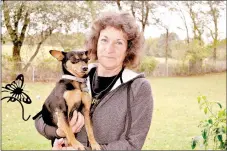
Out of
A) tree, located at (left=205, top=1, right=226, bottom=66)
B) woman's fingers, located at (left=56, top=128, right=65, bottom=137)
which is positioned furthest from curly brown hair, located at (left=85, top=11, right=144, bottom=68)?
tree, located at (left=205, top=1, right=226, bottom=66)

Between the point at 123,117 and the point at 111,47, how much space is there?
211 millimetres

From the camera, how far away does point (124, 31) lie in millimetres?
1104

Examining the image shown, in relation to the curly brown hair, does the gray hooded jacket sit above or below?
below

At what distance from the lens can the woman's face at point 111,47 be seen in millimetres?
1086

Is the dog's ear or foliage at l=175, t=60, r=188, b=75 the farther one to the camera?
foliage at l=175, t=60, r=188, b=75

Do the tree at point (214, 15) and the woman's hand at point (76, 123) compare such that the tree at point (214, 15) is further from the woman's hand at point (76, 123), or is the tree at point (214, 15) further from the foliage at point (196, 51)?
the woman's hand at point (76, 123)

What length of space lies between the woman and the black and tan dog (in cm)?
7

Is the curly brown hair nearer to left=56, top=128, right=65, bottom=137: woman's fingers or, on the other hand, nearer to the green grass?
left=56, top=128, right=65, bottom=137: woman's fingers

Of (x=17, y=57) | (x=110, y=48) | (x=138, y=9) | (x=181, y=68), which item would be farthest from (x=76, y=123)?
(x=181, y=68)

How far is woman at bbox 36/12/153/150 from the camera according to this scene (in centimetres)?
110

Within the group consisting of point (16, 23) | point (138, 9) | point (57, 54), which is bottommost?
point (57, 54)

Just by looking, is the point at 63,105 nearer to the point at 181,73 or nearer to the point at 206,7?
the point at 181,73

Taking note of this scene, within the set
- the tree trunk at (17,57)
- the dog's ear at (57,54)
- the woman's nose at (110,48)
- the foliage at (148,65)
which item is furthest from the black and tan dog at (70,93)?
the foliage at (148,65)

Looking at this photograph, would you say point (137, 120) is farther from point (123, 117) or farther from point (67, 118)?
point (67, 118)
